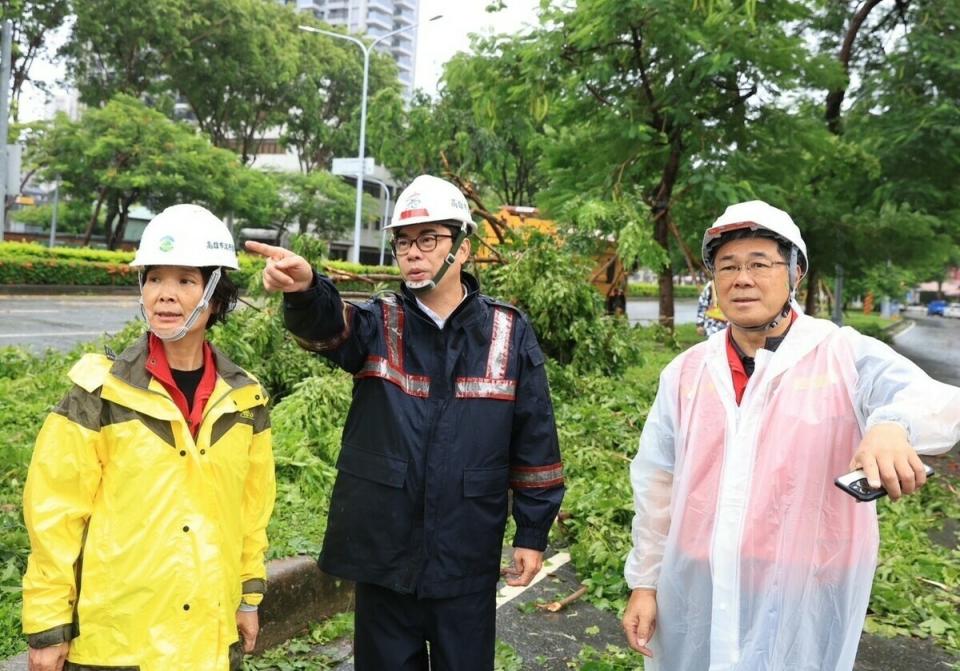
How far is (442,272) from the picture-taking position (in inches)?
92.8

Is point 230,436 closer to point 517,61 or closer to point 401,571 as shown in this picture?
point 401,571

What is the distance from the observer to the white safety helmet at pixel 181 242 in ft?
6.76

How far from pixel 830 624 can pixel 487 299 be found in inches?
51.5

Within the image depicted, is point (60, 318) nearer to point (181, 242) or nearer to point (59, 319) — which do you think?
point (59, 319)

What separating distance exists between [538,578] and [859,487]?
2.88m

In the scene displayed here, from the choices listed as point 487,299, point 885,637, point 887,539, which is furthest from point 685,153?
point 487,299

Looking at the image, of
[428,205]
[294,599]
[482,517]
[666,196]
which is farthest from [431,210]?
[666,196]

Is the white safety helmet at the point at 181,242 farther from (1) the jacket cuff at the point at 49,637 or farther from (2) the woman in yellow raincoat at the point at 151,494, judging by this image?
(1) the jacket cuff at the point at 49,637

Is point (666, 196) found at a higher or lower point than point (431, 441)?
higher

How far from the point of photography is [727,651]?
1.94 metres

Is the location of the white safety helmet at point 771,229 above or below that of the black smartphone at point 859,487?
above

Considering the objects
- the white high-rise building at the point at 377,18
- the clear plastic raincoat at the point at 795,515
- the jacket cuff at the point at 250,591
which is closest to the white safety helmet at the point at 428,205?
the clear plastic raincoat at the point at 795,515

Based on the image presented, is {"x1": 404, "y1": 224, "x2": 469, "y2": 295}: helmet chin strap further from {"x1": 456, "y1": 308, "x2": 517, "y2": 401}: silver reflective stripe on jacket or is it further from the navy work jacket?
{"x1": 456, "y1": 308, "x2": 517, "y2": 401}: silver reflective stripe on jacket

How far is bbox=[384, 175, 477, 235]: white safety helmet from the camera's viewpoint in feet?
7.64
